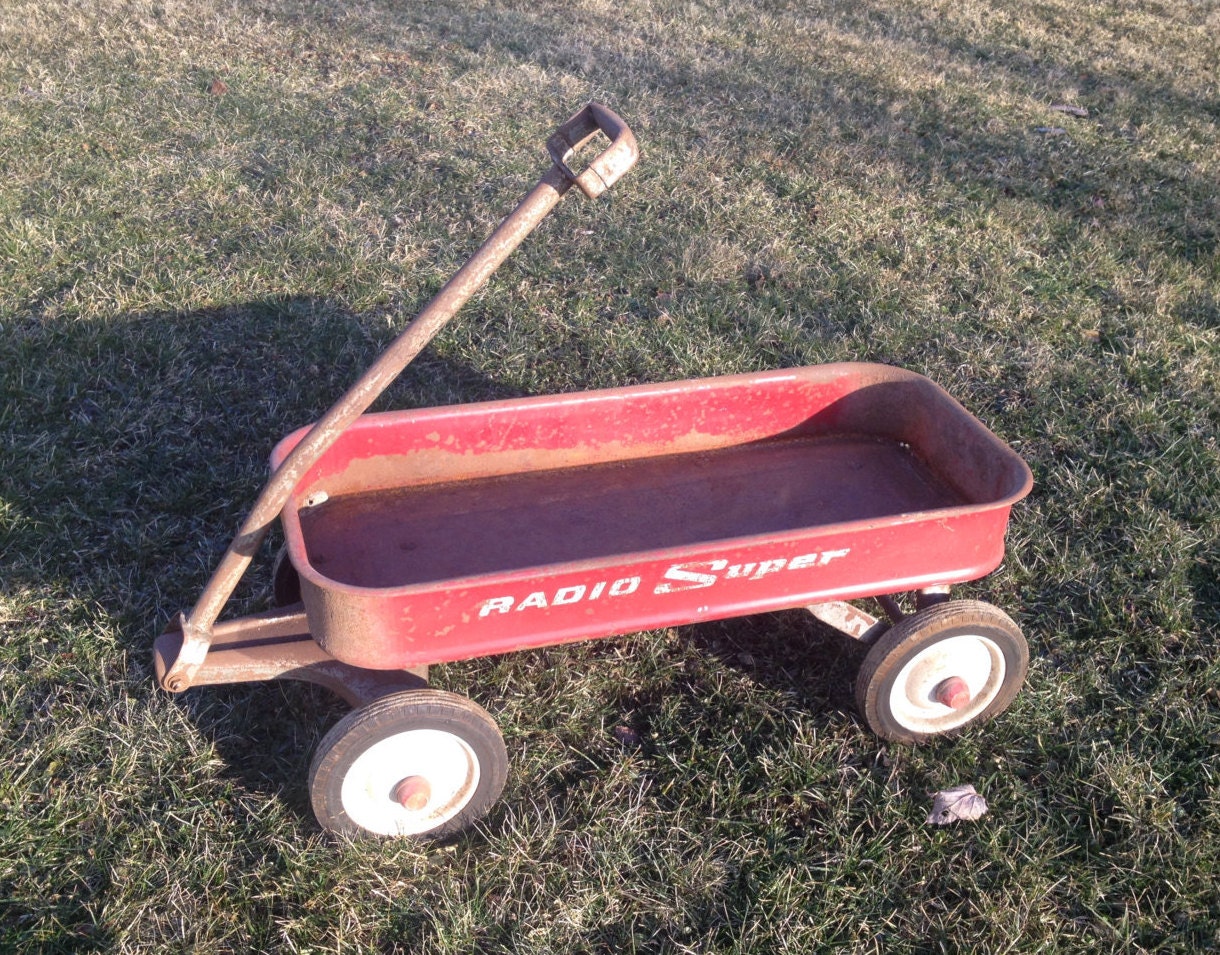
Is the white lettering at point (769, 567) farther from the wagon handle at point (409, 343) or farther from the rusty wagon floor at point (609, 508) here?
the wagon handle at point (409, 343)

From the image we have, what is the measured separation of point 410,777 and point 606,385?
2.19 m

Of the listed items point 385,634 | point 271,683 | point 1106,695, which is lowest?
point 271,683

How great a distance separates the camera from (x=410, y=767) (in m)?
2.58

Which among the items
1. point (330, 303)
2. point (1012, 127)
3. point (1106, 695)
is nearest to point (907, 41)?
point (1012, 127)

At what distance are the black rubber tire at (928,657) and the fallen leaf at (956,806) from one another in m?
0.19

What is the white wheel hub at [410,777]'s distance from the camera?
2.55 metres

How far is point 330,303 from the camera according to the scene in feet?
15.5

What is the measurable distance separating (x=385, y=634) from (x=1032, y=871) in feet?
5.68

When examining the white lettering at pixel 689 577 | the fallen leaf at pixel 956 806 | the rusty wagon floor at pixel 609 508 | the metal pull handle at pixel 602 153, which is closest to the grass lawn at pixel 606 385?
the fallen leaf at pixel 956 806

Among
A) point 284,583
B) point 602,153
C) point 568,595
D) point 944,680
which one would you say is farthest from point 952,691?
point 284,583

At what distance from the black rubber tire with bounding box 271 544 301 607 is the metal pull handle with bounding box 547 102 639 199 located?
4.55 feet

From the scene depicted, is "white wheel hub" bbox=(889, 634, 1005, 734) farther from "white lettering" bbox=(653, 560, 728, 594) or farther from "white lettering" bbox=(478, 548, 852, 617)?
"white lettering" bbox=(653, 560, 728, 594)

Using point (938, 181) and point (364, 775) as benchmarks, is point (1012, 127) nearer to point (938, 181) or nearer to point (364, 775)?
point (938, 181)

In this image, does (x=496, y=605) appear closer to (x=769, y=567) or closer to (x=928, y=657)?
(x=769, y=567)
